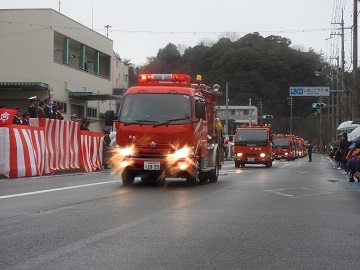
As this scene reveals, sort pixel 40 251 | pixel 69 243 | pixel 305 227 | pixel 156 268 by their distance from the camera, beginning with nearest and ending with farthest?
pixel 156 268, pixel 40 251, pixel 69 243, pixel 305 227

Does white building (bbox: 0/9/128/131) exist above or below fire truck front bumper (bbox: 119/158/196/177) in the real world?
above

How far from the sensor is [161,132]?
42.2 ft

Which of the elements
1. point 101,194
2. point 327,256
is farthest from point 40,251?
point 101,194

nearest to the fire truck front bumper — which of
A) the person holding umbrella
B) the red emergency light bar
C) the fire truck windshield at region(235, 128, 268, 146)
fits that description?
the red emergency light bar

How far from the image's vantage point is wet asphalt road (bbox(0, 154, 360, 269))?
5297 millimetres

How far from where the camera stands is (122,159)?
43.0ft

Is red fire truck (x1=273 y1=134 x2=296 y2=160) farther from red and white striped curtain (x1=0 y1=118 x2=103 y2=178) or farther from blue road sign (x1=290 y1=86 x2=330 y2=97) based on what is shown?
red and white striped curtain (x1=0 y1=118 x2=103 y2=178)

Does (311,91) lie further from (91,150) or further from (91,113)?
(91,150)

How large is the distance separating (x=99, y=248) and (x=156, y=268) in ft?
3.38

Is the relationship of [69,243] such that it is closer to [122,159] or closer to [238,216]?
[238,216]

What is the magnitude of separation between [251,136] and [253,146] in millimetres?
852

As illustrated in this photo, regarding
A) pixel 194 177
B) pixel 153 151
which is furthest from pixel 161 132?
pixel 194 177

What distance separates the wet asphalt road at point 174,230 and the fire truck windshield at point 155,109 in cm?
191

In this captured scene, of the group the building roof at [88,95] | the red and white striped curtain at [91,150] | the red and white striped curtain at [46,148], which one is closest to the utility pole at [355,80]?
the building roof at [88,95]
